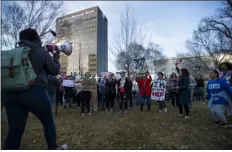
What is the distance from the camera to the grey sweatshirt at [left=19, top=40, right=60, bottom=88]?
3000 mm

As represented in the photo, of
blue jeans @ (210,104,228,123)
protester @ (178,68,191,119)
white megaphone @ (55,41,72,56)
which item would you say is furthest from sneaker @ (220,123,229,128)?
white megaphone @ (55,41,72,56)

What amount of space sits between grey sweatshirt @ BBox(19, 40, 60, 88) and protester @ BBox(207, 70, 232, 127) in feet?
15.6

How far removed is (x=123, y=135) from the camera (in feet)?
18.5

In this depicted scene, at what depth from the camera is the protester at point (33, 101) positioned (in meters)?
2.90

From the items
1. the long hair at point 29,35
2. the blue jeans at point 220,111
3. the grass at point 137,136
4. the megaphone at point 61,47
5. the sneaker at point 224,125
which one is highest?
the long hair at point 29,35


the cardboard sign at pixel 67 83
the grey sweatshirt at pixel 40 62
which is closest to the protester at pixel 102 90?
the cardboard sign at pixel 67 83

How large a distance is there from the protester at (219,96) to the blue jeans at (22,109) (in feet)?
15.9

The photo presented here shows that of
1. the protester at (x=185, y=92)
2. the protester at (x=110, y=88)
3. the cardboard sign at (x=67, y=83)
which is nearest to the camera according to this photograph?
the protester at (x=185, y=92)

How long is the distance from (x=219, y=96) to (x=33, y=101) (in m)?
5.09

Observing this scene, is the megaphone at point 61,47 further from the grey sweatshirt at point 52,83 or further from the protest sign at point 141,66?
the protest sign at point 141,66

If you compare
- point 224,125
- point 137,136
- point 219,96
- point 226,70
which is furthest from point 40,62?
point 226,70

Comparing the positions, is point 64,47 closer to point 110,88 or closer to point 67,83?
point 110,88

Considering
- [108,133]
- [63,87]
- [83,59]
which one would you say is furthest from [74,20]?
[83,59]

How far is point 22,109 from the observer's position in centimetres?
295
